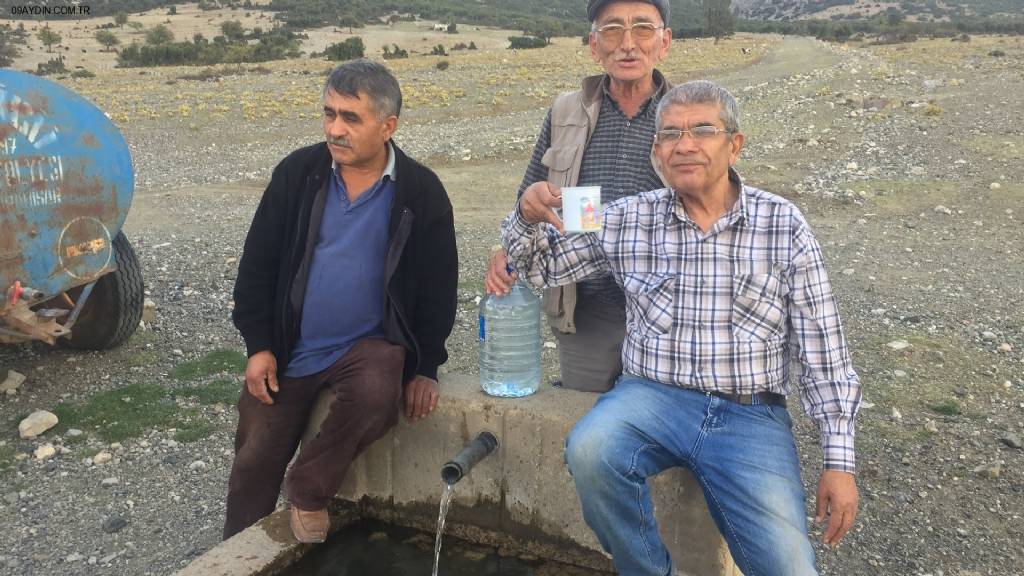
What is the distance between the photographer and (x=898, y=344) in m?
6.53

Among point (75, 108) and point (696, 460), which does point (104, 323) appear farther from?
point (696, 460)

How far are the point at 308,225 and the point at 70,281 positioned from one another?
255 cm

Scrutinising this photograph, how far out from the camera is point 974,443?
501 cm

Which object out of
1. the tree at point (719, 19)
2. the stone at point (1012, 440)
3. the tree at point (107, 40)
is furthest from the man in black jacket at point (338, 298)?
the tree at point (719, 19)

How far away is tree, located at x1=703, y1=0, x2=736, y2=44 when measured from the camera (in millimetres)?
55969

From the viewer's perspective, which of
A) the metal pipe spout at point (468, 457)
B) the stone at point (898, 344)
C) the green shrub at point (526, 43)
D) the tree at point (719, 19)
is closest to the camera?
the metal pipe spout at point (468, 457)

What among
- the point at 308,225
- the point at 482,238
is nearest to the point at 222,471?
the point at 308,225

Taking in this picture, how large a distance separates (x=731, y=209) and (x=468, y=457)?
1341 mm

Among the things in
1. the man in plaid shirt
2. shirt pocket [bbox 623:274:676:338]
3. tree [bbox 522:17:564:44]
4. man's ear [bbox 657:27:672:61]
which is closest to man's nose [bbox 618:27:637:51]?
man's ear [bbox 657:27:672:61]

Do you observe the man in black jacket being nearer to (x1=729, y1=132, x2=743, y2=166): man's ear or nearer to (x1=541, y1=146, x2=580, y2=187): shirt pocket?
(x1=541, y1=146, x2=580, y2=187): shirt pocket

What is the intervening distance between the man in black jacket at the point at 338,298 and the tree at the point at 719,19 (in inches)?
2149

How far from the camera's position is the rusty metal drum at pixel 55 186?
476 cm

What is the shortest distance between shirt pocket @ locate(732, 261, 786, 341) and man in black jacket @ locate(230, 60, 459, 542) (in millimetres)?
1229

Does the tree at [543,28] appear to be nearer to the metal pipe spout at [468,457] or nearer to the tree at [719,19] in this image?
the tree at [719,19]
